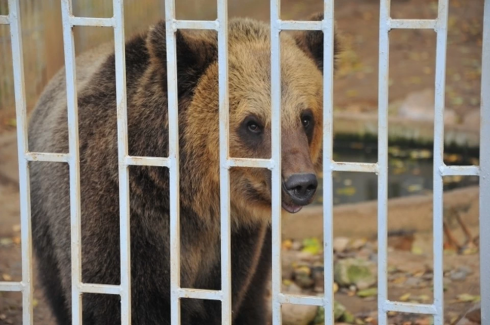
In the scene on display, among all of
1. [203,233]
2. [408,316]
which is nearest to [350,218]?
[408,316]

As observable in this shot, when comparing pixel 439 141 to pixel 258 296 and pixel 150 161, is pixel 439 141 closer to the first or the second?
pixel 150 161

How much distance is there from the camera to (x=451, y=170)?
3.31 m

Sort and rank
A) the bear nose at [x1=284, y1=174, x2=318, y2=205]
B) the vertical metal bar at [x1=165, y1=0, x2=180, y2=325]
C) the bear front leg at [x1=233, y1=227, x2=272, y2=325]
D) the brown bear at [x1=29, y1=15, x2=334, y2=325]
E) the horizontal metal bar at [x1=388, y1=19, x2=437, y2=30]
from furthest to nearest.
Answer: the bear front leg at [x1=233, y1=227, x2=272, y2=325] < the brown bear at [x1=29, y1=15, x2=334, y2=325] < the bear nose at [x1=284, y1=174, x2=318, y2=205] < the vertical metal bar at [x1=165, y1=0, x2=180, y2=325] < the horizontal metal bar at [x1=388, y1=19, x2=437, y2=30]

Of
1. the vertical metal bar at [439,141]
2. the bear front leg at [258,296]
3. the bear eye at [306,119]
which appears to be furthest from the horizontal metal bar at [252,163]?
the bear front leg at [258,296]

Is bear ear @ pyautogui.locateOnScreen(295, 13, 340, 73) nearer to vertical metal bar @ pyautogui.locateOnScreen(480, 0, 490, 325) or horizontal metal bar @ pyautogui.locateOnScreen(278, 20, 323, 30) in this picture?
horizontal metal bar @ pyautogui.locateOnScreen(278, 20, 323, 30)

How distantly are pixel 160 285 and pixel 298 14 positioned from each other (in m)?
13.7

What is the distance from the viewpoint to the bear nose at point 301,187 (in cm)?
397

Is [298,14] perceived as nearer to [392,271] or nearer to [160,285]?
[392,271]

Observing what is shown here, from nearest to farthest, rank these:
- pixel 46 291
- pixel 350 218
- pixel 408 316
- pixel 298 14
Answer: pixel 46 291, pixel 408 316, pixel 350 218, pixel 298 14

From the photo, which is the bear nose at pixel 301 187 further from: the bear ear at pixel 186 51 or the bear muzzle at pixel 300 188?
the bear ear at pixel 186 51

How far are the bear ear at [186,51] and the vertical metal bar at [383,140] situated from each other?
128cm

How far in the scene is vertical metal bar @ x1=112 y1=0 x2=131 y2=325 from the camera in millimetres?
3460

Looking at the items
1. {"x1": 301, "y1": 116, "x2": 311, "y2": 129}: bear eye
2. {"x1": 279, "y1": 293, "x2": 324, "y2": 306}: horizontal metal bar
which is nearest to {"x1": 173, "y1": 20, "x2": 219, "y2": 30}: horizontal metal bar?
{"x1": 279, "y1": 293, "x2": 324, "y2": 306}: horizontal metal bar

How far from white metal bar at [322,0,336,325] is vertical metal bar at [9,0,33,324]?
1.34 m
